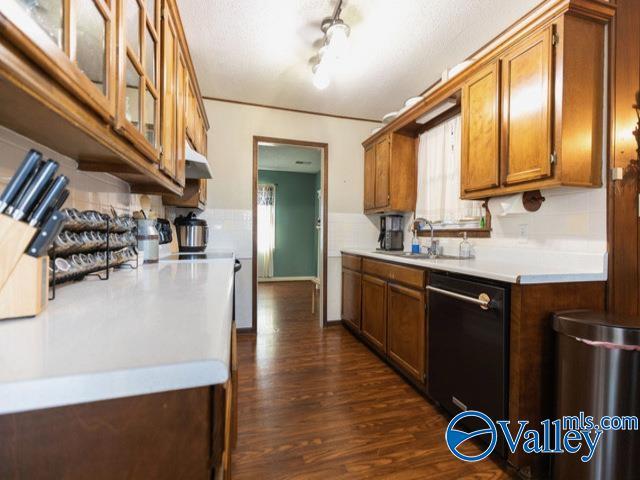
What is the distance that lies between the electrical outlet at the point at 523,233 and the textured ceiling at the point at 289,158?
10.4 feet

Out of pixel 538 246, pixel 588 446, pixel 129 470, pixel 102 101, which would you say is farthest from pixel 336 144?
pixel 129 470

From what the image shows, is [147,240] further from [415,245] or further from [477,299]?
[415,245]

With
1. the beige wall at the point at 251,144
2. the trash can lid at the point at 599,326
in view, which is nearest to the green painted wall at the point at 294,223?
the beige wall at the point at 251,144

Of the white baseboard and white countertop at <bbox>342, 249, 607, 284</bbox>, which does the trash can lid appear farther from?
the white baseboard

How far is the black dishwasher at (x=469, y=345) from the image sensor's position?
1.35 meters

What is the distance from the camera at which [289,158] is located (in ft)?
18.2

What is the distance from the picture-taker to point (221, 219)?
3.23 metres

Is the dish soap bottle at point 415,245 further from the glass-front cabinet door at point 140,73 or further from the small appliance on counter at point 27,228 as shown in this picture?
the small appliance on counter at point 27,228

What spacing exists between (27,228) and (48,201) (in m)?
0.07

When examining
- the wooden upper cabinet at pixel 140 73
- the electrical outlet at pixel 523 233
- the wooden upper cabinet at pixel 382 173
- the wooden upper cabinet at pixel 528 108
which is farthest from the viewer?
the wooden upper cabinet at pixel 382 173

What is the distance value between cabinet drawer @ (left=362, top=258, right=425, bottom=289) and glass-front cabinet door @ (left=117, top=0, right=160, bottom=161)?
5.40 feet

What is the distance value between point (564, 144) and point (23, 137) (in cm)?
218

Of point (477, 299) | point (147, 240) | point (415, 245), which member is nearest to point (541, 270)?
point (477, 299)

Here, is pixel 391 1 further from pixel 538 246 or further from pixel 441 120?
pixel 538 246
